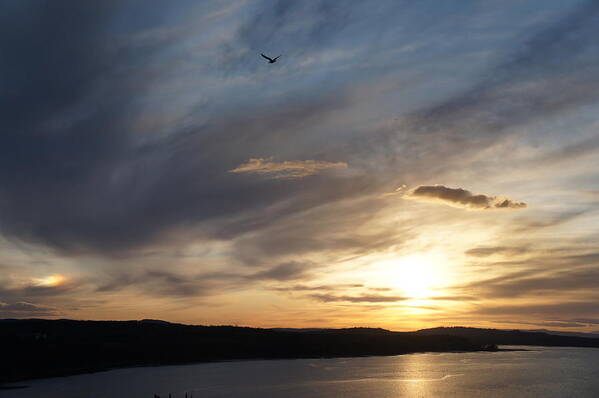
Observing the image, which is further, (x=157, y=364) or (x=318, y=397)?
(x=157, y=364)

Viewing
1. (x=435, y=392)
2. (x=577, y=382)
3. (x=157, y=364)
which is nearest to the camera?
(x=435, y=392)

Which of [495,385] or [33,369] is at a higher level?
[33,369]

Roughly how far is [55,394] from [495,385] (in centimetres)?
10576

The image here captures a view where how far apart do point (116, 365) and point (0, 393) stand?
250ft

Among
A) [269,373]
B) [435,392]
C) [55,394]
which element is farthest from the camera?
[269,373]

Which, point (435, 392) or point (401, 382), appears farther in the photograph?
point (401, 382)

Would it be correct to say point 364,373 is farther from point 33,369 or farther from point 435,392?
point 33,369

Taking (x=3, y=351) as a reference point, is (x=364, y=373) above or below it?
below

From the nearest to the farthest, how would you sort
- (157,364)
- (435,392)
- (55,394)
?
(55,394)
(435,392)
(157,364)

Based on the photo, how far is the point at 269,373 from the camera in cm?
15988

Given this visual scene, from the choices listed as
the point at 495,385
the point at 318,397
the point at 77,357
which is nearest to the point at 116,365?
the point at 77,357

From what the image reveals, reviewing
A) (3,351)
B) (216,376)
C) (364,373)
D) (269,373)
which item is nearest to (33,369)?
(3,351)

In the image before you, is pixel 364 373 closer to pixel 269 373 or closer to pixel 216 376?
pixel 269 373

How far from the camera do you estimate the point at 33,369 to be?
13962cm
